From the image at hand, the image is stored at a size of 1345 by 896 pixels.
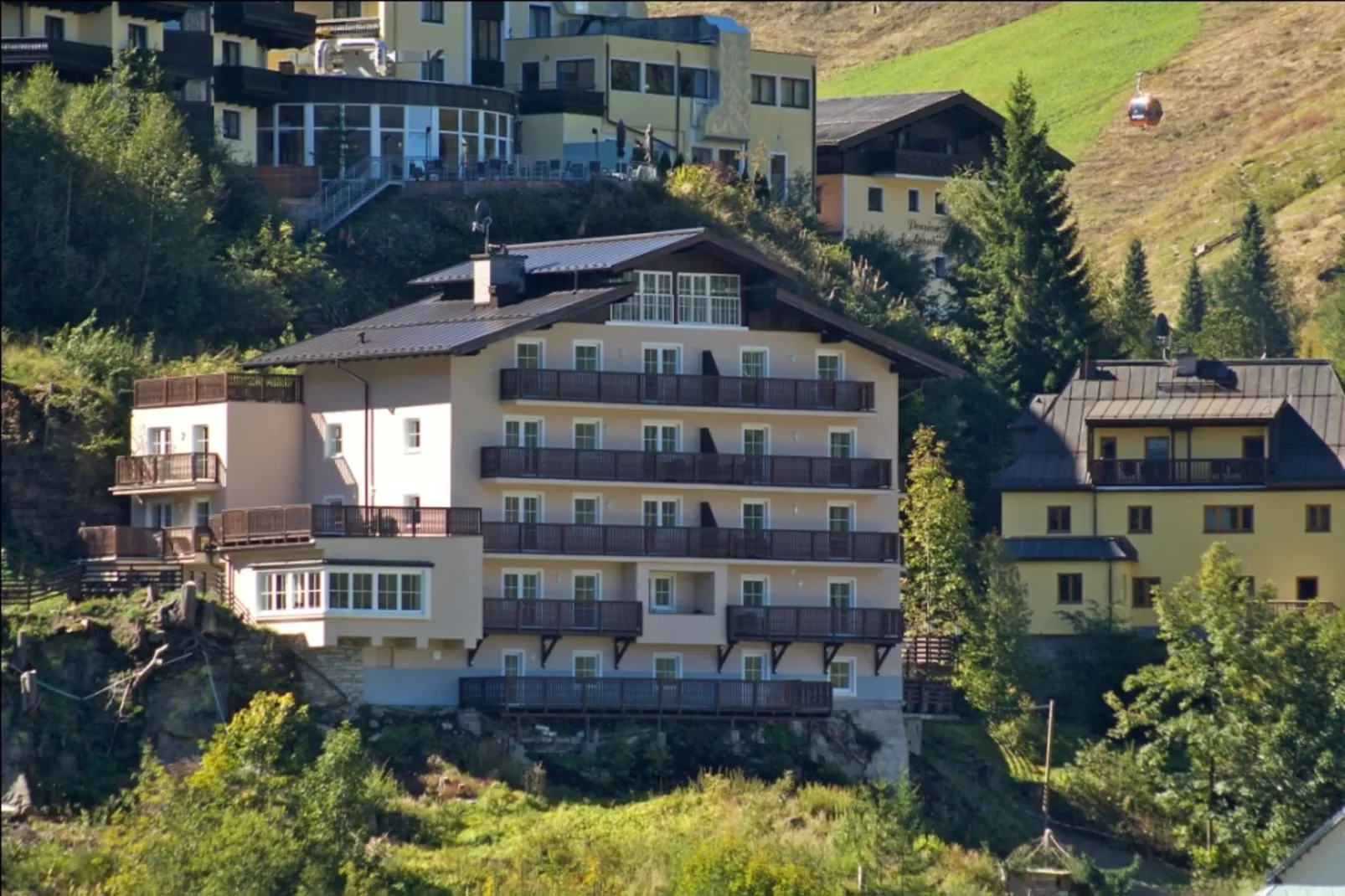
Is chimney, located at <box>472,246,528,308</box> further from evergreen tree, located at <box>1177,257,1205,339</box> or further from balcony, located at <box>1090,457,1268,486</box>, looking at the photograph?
evergreen tree, located at <box>1177,257,1205,339</box>

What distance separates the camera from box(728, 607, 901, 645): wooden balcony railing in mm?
87938

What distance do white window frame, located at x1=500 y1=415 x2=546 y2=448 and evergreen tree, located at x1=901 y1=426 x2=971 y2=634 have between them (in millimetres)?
14122

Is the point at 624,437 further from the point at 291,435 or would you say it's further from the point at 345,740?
the point at 345,740

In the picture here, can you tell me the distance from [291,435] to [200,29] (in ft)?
70.7

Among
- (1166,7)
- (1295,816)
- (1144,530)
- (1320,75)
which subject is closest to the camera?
(1295,816)

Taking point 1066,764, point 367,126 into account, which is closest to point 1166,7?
point 367,126

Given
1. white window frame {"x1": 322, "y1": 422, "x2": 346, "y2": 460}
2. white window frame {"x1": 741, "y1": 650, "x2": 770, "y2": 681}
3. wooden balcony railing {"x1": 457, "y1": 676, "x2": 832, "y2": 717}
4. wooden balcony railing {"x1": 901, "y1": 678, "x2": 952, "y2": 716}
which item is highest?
white window frame {"x1": 322, "y1": 422, "x2": 346, "y2": 460}

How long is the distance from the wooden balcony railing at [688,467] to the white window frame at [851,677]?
4221 mm

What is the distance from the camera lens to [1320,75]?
176 meters

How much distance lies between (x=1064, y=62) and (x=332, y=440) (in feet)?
346

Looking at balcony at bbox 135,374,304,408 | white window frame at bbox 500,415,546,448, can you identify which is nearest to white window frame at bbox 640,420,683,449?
white window frame at bbox 500,415,546,448

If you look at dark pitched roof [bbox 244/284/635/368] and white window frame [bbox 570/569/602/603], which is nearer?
dark pitched roof [bbox 244/284/635/368]

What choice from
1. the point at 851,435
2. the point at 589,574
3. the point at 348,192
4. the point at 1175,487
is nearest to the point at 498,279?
the point at 589,574

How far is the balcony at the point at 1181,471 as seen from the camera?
102250mm
